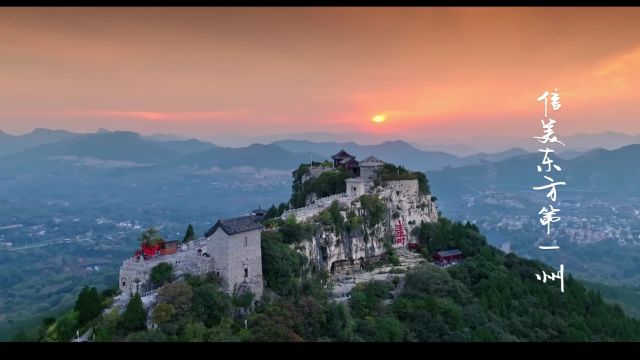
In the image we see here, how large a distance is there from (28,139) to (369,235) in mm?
180084

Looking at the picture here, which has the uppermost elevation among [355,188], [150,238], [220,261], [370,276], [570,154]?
[570,154]

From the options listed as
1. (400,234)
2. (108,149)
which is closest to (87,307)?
(400,234)

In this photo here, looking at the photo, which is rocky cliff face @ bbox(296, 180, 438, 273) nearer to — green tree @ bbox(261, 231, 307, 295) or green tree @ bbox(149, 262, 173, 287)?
green tree @ bbox(261, 231, 307, 295)

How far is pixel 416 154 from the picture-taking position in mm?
147625

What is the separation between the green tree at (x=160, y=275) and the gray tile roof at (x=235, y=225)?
56.9 inches

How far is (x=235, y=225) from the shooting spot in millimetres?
16500

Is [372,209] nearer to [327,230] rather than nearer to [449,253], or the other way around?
[327,230]

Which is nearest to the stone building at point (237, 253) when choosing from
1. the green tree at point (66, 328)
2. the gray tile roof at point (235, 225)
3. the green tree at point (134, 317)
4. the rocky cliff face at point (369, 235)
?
the gray tile roof at point (235, 225)

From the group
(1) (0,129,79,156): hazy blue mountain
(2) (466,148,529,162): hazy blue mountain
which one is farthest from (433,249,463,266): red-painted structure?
(1) (0,129,79,156): hazy blue mountain

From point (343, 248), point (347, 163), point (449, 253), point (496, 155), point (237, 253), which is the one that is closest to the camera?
point (237, 253)

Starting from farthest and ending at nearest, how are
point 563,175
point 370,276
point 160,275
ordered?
point 563,175 < point 370,276 < point 160,275

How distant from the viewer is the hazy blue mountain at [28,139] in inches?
6624
